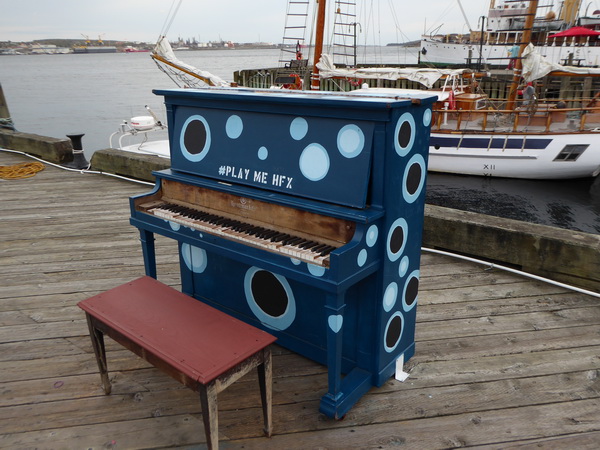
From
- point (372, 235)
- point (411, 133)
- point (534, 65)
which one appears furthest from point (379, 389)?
point (534, 65)

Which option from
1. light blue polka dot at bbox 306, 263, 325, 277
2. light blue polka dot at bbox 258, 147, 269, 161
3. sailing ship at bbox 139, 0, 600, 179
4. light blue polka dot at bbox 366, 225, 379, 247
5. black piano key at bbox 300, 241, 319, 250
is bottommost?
sailing ship at bbox 139, 0, 600, 179

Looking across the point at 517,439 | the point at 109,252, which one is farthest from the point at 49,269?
the point at 517,439

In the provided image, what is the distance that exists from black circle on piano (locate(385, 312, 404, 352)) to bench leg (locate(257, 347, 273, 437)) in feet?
2.51

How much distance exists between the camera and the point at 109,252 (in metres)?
4.75

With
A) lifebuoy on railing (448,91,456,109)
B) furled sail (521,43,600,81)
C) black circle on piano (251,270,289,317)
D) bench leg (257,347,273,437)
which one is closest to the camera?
bench leg (257,347,273,437)

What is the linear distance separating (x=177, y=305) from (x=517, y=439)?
1.84m

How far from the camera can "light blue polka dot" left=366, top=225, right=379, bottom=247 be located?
2393 millimetres

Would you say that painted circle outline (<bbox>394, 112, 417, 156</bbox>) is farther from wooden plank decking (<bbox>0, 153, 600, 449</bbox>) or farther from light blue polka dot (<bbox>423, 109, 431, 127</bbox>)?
wooden plank decking (<bbox>0, 153, 600, 449</bbox>)

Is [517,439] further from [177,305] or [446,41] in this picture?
[446,41]

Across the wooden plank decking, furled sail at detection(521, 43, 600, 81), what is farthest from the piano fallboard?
furled sail at detection(521, 43, 600, 81)

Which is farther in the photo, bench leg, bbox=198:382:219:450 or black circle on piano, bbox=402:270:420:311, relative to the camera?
black circle on piano, bbox=402:270:420:311

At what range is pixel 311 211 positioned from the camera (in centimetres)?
248

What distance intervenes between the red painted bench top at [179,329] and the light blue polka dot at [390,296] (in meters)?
0.73

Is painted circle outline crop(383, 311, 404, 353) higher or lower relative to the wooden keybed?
lower
